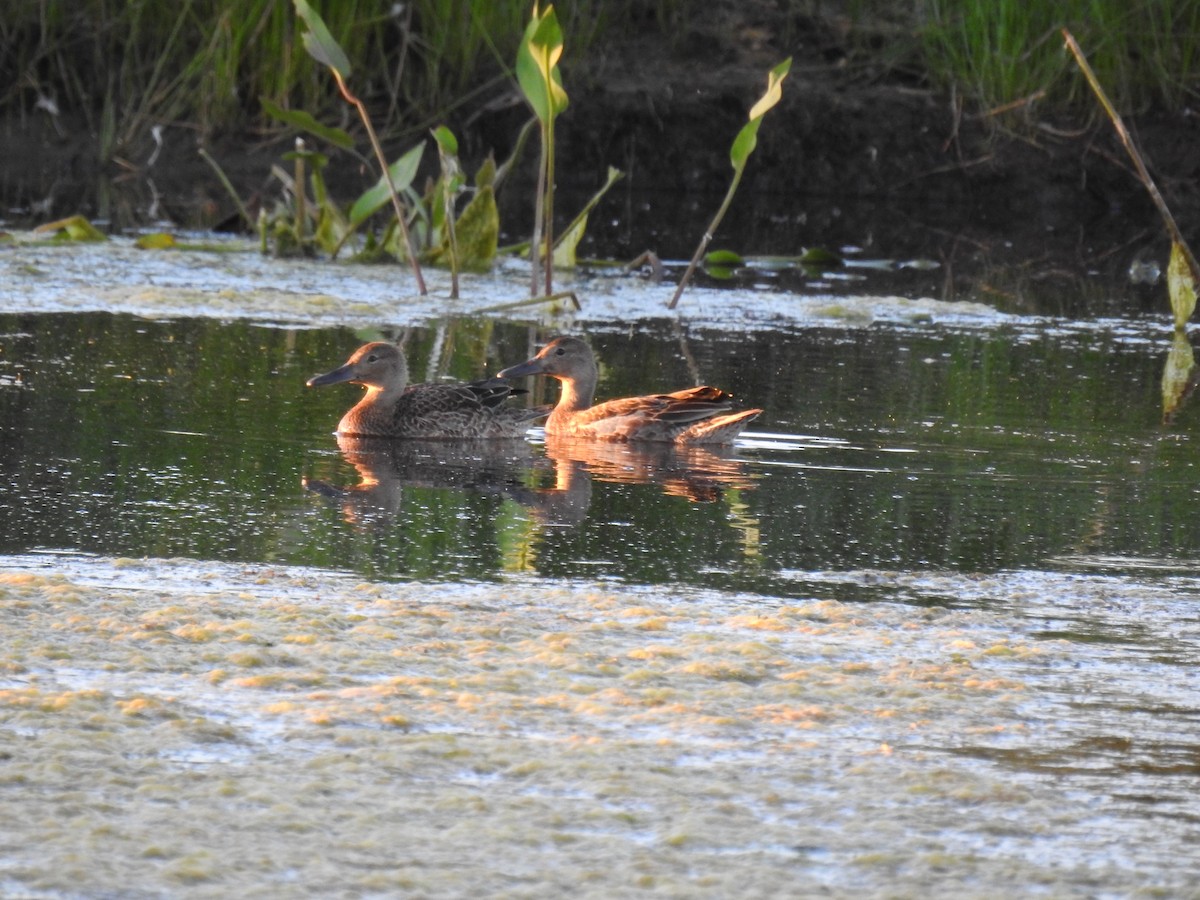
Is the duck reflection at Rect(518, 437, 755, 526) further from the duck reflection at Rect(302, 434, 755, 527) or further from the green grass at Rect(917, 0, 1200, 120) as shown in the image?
the green grass at Rect(917, 0, 1200, 120)

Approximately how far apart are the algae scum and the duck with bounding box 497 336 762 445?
0.15 m

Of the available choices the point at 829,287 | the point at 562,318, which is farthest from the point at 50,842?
the point at 829,287

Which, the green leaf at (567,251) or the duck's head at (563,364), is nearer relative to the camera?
the duck's head at (563,364)

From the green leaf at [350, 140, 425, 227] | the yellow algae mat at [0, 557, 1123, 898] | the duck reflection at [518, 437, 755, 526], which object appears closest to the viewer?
the yellow algae mat at [0, 557, 1123, 898]

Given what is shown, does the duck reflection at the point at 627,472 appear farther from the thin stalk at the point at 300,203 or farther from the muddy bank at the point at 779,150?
the muddy bank at the point at 779,150

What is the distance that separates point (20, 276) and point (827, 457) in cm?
583

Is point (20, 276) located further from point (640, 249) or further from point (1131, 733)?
point (1131, 733)

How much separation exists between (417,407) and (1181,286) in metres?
5.12

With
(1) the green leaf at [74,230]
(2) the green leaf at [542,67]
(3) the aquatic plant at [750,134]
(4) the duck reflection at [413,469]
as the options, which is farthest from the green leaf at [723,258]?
(4) the duck reflection at [413,469]

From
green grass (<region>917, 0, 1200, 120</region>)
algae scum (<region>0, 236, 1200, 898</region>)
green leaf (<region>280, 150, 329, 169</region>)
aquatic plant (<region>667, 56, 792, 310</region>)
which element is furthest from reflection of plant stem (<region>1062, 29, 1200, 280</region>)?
green grass (<region>917, 0, 1200, 120</region>)

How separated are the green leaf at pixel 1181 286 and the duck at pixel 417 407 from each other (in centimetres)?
446

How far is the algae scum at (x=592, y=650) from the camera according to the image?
10.0 feet

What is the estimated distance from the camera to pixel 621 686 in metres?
3.91

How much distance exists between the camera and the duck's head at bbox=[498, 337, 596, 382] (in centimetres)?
787
